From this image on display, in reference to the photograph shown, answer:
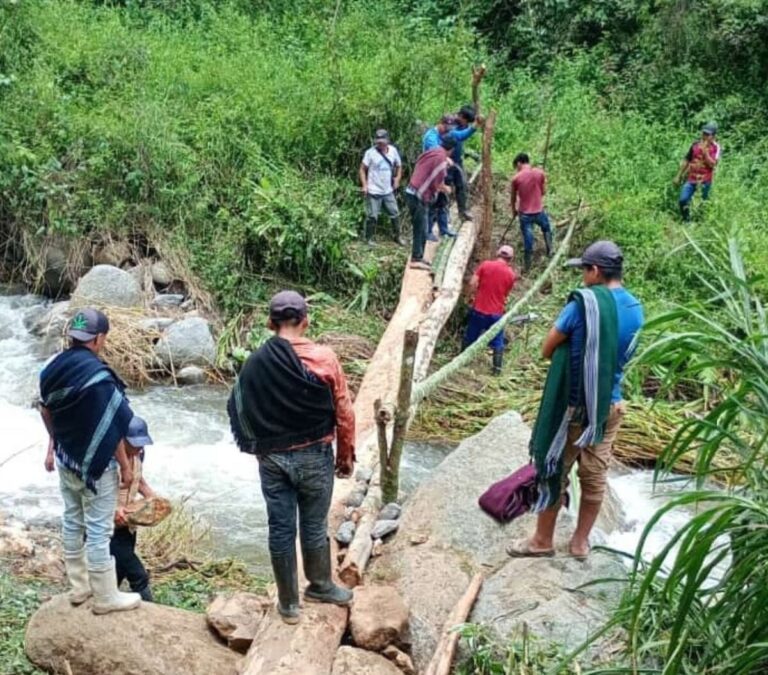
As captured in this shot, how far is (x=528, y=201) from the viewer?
1207 cm

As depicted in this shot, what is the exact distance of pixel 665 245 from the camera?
12336mm

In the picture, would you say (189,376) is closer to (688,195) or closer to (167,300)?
(167,300)

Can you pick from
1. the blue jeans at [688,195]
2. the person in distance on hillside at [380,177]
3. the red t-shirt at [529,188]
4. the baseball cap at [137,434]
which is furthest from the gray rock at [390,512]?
the blue jeans at [688,195]

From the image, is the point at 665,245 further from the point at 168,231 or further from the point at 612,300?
the point at 612,300

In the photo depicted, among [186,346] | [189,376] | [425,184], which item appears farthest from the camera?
[186,346]

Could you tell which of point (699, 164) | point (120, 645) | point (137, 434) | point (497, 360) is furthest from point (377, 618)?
point (699, 164)

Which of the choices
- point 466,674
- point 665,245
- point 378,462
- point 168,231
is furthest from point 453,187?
Result: point 466,674

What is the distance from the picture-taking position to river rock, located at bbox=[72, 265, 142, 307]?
1108 centimetres

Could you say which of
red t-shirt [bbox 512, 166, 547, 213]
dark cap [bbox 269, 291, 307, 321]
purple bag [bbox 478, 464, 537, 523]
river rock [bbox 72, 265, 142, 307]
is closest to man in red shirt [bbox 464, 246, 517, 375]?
red t-shirt [bbox 512, 166, 547, 213]

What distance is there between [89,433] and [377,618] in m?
1.68

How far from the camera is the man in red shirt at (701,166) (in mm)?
12937

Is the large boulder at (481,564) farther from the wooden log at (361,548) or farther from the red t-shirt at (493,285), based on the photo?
the red t-shirt at (493,285)

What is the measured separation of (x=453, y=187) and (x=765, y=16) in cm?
827

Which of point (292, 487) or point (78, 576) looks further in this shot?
point (78, 576)
